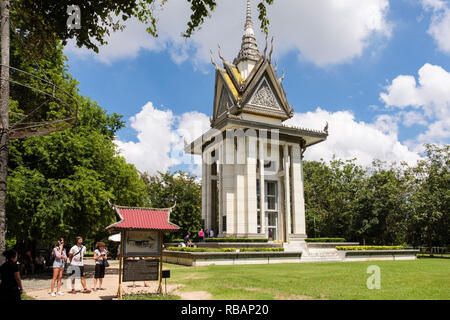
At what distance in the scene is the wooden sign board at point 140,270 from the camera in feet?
36.9

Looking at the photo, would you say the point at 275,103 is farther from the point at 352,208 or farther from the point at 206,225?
the point at 352,208

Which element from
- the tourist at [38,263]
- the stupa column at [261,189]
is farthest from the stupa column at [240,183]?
the tourist at [38,263]

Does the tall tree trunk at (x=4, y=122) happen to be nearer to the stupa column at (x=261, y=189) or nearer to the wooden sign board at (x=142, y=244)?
the wooden sign board at (x=142, y=244)

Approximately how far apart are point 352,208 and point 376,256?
56.8ft

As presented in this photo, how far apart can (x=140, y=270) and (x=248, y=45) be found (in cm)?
3050

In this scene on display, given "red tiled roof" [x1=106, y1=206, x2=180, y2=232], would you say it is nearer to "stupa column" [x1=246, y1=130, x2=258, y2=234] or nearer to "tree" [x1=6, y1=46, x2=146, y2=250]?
"tree" [x1=6, y1=46, x2=146, y2=250]

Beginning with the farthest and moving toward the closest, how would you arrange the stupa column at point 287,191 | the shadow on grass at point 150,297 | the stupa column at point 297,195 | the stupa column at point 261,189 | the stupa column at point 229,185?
the stupa column at point 297,195 < the stupa column at point 287,191 < the stupa column at point 261,189 < the stupa column at point 229,185 < the shadow on grass at point 150,297

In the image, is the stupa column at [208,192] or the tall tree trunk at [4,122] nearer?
the tall tree trunk at [4,122]

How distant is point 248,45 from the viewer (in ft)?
124

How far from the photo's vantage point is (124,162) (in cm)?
2244

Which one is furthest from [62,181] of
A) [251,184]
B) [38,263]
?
[251,184]

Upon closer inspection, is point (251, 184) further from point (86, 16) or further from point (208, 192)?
point (86, 16)

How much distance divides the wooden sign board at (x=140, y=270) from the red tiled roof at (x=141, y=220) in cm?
104
